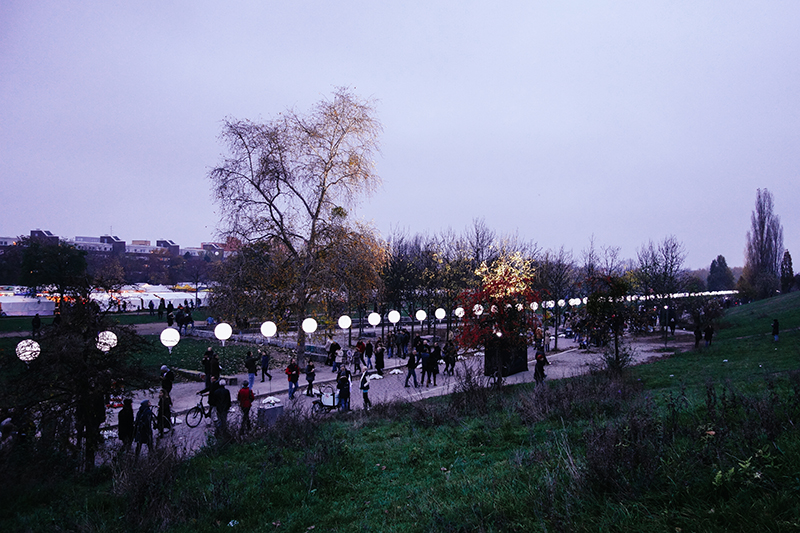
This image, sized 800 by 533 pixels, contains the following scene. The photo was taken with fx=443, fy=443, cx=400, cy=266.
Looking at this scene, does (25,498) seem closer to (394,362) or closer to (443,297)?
(394,362)

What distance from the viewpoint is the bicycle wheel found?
14.1m

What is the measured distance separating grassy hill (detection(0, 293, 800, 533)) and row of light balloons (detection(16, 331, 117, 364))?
255 centimetres

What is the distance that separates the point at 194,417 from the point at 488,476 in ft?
36.9

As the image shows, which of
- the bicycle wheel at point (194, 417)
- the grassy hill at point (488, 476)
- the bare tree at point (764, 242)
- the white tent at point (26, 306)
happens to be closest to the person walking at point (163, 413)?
the bicycle wheel at point (194, 417)

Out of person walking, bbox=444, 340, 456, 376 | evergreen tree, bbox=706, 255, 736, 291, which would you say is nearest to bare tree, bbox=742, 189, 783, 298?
evergreen tree, bbox=706, 255, 736, 291

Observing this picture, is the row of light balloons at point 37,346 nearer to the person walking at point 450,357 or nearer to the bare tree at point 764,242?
the person walking at point 450,357

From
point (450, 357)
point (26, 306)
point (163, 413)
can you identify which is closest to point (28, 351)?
point (163, 413)

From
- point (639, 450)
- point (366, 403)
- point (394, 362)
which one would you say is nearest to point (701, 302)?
point (394, 362)

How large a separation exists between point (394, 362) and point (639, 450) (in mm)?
21865

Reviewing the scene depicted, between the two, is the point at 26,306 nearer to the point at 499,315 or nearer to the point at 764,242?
the point at 499,315

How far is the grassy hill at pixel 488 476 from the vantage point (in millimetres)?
4344

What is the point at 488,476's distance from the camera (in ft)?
21.2

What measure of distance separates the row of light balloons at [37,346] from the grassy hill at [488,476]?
2.55 meters

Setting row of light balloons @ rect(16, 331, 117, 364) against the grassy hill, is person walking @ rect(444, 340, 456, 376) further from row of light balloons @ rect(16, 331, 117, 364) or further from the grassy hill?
row of light balloons @ rect(16, 331, 117, 364)
